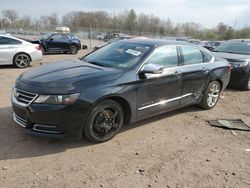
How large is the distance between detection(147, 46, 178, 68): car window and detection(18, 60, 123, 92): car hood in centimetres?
79

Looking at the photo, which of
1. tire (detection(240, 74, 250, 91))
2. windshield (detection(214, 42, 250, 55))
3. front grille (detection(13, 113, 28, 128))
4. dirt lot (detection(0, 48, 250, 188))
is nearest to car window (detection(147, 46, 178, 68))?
dirt lot (detection(0, 48, 250, 188))

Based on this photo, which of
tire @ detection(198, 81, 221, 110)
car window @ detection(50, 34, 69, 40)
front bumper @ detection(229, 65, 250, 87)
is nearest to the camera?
tire @ detection(198, 81, 221, 110)

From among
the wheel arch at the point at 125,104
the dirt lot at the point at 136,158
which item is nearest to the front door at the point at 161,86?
the wheel arch at the point at 125,104

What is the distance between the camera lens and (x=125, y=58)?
4.89 m

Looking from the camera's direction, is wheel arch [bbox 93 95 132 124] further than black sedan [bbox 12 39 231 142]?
Yes

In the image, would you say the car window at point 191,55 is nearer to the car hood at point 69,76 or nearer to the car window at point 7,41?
the car hood at point 69,76

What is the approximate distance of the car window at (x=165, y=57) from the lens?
4.93 m

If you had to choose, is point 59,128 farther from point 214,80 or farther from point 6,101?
point 214,80

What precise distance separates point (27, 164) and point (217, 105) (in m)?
4.88

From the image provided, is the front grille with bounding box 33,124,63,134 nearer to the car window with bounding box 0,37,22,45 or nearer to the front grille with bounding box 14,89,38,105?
the front grille with bounding box 14,89,38,105

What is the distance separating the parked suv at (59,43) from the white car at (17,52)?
6722mm

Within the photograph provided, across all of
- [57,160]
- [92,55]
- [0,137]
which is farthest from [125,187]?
[92,55]

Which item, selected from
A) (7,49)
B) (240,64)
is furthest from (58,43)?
(240,64)

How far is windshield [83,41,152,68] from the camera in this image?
4777 millimetres
